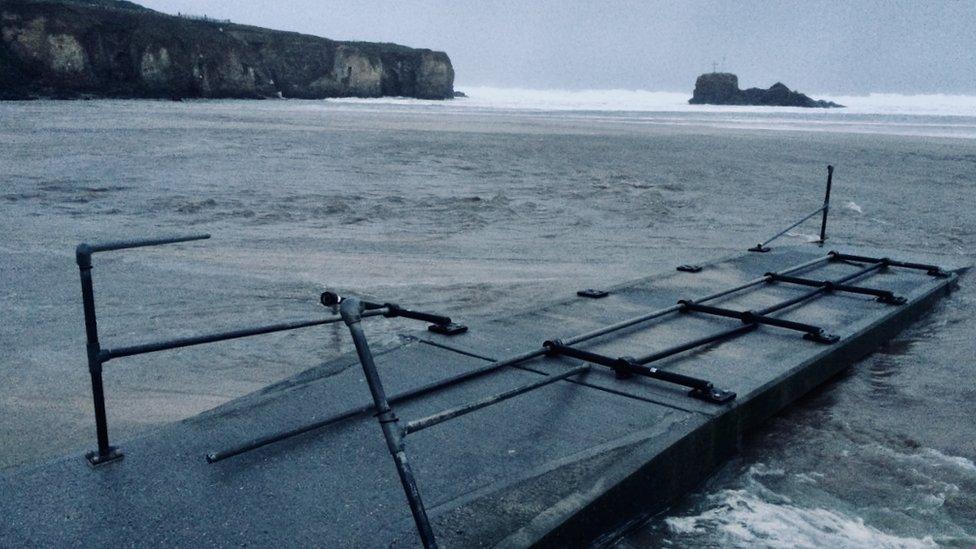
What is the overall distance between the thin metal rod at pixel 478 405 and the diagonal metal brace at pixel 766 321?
163 cm

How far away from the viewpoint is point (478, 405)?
3.22 meters

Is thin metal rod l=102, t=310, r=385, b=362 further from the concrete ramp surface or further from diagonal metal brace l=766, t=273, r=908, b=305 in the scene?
diagonal metal brace l=766, t=273, r=908, b=305

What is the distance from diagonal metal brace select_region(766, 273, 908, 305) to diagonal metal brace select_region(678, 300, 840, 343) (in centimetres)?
135

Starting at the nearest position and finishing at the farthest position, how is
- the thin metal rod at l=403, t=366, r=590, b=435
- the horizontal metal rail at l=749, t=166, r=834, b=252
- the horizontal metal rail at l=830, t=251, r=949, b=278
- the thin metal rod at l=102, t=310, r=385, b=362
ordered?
1. the thin metal rod at l=403, t=366, r=590, b=435
2. the thin metal rod at l=102, t=310, r=385, b=362
3. the horizontal metal rail at l=830, t=251, r=949, b=278
4. the horizontal metal rail at l=749, t=166, r=834, b=252

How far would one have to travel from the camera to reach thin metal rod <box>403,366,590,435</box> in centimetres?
275

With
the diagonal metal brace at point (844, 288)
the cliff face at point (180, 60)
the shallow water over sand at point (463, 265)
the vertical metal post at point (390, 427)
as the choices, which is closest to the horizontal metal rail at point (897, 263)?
the shallow water over sand at point (463, 265)

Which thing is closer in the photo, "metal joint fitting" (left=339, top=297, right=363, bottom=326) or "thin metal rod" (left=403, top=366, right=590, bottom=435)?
"metal joint fitting" (left=339, top=297, right=363, bottom=326)

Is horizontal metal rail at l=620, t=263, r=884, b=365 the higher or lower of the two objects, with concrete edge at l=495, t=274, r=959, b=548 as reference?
higher

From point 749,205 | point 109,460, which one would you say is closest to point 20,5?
point 749,205

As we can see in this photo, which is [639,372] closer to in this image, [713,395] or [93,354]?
[713,395]

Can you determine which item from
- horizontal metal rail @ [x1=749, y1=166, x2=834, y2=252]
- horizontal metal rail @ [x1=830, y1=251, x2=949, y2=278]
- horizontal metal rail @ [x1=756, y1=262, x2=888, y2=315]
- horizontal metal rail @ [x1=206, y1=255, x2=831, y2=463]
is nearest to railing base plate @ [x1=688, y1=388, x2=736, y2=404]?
horizontal metal rail @ [x1=206, y1=255, x2=831, y2=463]

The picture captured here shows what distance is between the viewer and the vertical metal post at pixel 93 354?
289 centimetres

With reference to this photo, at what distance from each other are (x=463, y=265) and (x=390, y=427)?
6.48m

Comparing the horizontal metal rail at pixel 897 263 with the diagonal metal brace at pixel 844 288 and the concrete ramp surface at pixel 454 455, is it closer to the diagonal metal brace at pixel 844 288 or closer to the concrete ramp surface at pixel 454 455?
the diagonal metal brace at pixel 844 288
